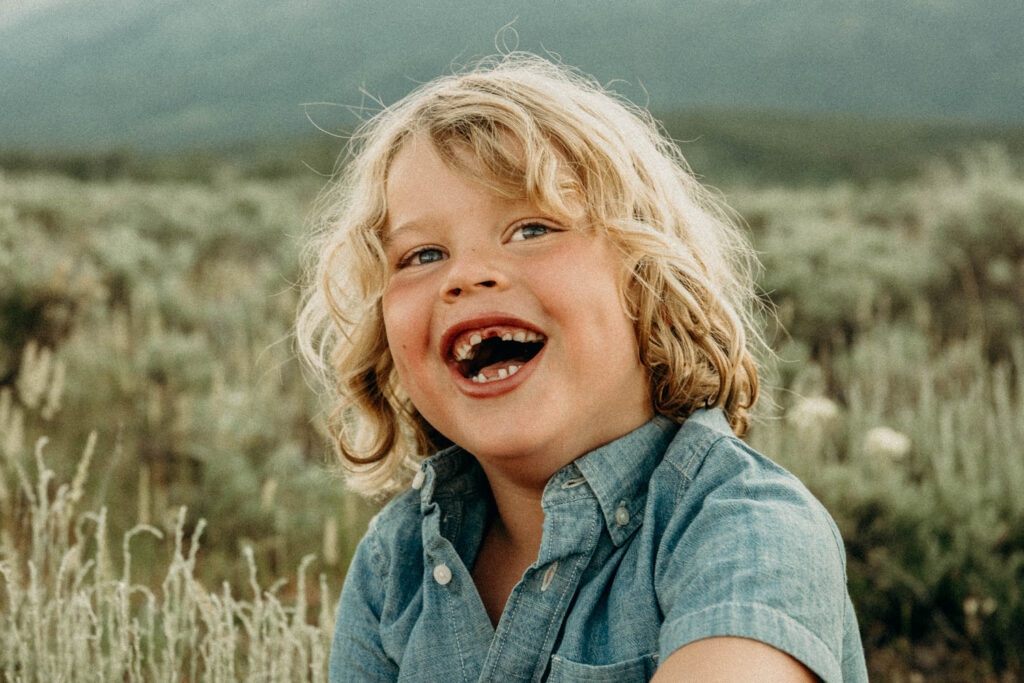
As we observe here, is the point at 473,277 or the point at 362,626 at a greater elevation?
the point at 473,277

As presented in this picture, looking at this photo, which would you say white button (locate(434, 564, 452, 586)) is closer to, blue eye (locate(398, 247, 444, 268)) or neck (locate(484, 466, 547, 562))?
neck (locate(484, 466, 547, 562))

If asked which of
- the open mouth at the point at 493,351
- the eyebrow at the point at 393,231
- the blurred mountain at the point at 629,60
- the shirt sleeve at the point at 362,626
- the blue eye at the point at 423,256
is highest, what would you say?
the blurred mountain at the point at 629,60

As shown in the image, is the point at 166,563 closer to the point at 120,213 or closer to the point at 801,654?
the point at 801,654

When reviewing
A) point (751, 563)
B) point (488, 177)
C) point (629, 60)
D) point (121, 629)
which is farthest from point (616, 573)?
point (629, 60)

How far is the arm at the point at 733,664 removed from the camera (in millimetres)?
1239

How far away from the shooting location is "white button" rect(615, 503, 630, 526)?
1631 mm

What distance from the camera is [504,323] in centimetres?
162

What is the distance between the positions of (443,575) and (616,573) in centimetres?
36

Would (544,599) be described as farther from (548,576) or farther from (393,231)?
(393,231)

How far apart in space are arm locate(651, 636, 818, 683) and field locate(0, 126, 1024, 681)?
1088 millimetres

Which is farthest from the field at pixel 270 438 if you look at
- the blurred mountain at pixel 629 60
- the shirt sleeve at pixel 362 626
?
the blurred mountain at pixel 629 60

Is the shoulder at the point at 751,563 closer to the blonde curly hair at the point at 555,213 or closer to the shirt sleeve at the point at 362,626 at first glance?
the blonde curly hair at the point at 555,213

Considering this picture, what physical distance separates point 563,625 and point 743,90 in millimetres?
29597

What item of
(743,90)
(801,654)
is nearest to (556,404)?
(801,654)
